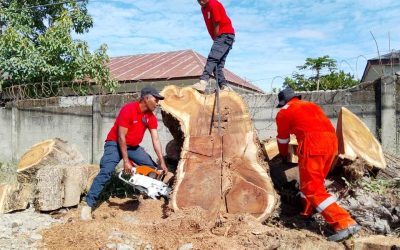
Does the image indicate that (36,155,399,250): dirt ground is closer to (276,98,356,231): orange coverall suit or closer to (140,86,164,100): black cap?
(276,98,356,231): orange coverall suit

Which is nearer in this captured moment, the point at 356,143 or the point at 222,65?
the point at 356,143

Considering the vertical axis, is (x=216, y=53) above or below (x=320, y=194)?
above

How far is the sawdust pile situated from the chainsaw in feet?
0.82

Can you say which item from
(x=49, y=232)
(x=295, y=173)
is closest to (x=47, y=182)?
(x=49, y=232)

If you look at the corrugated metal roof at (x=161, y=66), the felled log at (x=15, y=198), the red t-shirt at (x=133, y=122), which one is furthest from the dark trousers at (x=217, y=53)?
the corrugated metal roof at (x=161, y=66)

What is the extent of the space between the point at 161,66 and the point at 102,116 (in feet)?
27.4

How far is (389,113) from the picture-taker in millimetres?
5730

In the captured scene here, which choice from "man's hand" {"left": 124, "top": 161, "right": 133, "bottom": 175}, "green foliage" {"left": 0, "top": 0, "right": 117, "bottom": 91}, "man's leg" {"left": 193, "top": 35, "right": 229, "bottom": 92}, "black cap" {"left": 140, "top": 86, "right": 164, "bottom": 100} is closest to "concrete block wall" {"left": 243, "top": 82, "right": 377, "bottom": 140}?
"man's leg" {"left": 193, "top": 35, "right": 229, "bottom": 92}

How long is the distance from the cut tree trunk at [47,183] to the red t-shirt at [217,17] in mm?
2342

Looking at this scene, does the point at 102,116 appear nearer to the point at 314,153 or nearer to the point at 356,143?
the point at 356,143

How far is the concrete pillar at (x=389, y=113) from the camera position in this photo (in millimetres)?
5723

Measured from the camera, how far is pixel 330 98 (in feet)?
20.2

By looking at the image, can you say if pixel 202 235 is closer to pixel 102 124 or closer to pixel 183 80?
Answer: pixel 102 124

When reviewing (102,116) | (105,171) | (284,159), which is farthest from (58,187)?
(102,116)
